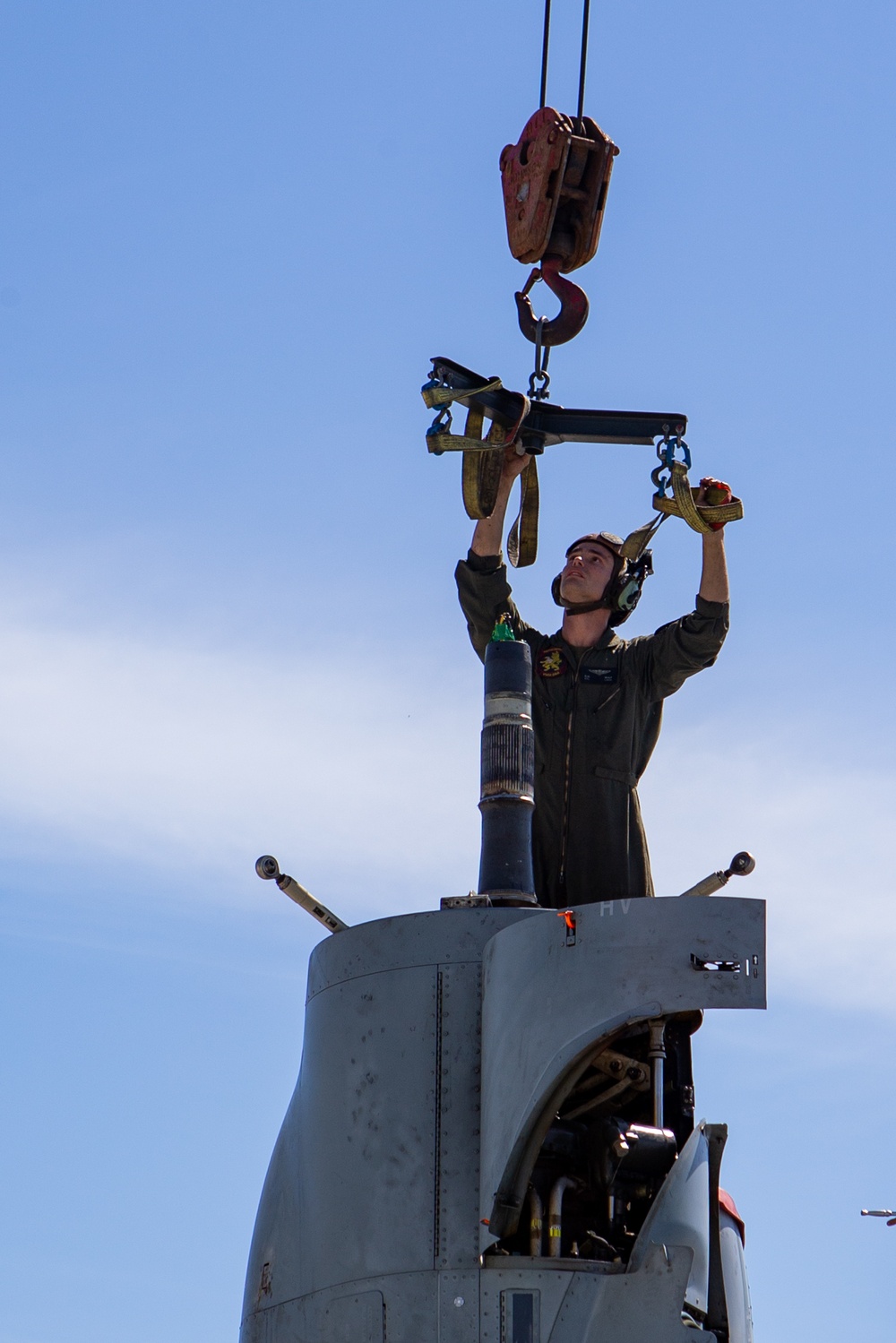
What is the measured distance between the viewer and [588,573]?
50.4ft

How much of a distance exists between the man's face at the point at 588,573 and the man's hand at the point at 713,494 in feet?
3.85

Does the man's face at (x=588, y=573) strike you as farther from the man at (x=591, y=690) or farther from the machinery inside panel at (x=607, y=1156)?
the machinery inside panel at (x=607, y=1156)

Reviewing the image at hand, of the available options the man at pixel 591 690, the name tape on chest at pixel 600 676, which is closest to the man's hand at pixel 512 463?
the man at pixel 591 690

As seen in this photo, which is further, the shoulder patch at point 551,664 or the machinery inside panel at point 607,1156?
the shoulder patch at point 551,664

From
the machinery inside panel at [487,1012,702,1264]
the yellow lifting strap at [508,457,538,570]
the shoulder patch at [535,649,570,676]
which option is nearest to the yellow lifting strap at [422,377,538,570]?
the yellow lifting strap at [508,457,538,570]

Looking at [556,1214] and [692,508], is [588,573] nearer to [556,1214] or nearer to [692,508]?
[692,508]

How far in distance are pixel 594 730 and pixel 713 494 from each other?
1752mm

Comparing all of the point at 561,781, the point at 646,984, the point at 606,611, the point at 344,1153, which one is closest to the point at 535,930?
the point at 646,984

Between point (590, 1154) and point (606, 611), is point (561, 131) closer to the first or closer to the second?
point (606, 611)

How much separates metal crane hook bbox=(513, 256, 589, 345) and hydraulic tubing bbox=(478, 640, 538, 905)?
2593mm

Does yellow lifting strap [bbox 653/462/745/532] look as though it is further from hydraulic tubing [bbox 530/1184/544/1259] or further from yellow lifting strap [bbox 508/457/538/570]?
hydraulic tubing [bbox 530/1184/544/1259]

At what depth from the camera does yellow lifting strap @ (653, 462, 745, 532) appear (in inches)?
564

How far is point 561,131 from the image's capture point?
15.2 metres

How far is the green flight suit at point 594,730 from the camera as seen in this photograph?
48.1 feet
